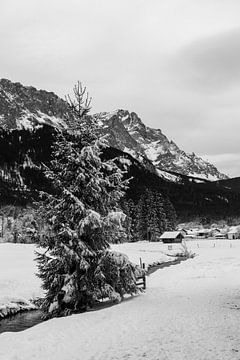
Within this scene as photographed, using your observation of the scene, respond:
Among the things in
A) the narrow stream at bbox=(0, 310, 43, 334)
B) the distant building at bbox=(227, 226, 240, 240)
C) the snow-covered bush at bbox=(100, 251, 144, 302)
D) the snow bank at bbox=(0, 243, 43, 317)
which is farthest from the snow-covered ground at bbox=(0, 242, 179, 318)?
the distant building at bbox=(227, 226, 240, 240)

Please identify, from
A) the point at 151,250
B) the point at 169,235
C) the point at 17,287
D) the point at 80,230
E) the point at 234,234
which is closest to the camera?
the point at 80,230

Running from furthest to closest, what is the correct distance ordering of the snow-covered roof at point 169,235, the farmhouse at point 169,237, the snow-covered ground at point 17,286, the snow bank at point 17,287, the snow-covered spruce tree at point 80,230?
the snow-covered roof at point 169,235, the farmhouse at point 169,237, the snow-covered ground at point 17,286, the snow bank at point 17,287, the snow-covered spruce tree at point 80,230

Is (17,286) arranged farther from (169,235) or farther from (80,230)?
(169,235)

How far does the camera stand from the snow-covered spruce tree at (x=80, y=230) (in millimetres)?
20891

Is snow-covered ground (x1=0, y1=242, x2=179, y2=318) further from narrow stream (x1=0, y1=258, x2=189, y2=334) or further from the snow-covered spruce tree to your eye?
the snow-covered spruce tree

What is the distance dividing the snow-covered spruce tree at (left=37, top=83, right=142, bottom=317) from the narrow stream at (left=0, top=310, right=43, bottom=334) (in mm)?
1947

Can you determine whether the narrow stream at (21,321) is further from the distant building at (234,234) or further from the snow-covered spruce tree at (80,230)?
the distant building at (234,234)

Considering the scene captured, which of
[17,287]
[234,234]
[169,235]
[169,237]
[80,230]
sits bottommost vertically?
[17,287]

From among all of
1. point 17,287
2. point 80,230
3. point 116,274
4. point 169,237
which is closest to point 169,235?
point 169,237

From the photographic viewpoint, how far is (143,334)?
47.5 ft

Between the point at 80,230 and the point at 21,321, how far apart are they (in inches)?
290

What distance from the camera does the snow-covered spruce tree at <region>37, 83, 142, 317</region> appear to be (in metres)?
20.9

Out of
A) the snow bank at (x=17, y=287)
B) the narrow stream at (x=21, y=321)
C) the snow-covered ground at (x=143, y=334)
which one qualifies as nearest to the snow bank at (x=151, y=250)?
the snow bank at (x=17, y=287)

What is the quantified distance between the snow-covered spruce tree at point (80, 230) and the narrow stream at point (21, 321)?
1947 millimetres
